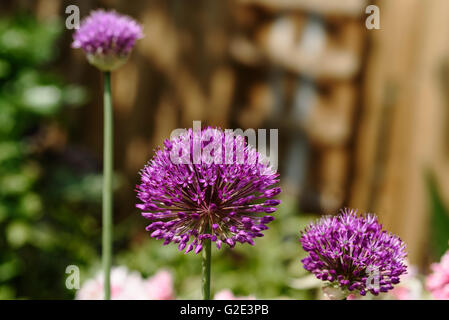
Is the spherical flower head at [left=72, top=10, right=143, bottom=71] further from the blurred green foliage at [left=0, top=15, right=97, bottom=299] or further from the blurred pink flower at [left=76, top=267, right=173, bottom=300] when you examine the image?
the blurred green foliage at [left=0, top=15, right=97, bottom=299]

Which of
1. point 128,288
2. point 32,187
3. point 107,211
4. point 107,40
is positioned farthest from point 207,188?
point 32,187

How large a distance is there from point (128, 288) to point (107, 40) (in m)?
0.54

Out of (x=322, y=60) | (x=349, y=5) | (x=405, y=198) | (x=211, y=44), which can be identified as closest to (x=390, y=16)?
(x=349, y=5)

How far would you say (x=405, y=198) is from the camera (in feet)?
8.54

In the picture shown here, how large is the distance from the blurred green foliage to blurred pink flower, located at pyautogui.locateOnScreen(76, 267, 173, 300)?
1445mm

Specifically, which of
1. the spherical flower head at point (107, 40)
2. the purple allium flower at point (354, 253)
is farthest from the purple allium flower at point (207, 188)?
the spherical flower head at point (107, 40)

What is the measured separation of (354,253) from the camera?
25.9 inches

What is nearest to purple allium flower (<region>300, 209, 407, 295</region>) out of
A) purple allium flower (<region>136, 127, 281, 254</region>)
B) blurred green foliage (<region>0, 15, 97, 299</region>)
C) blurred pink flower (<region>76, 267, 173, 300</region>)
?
purple allium flower (<region>136, 127, 281, 254</region>)

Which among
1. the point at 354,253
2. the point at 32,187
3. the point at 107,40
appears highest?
the point at 107,40

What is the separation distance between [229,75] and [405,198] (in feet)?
3.87

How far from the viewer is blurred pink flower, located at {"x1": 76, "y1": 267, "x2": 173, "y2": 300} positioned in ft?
3.84

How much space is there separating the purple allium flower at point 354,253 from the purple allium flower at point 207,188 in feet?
0.21

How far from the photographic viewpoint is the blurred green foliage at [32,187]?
8.62 ft

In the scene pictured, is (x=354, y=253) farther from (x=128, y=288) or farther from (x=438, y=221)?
(x=438, y=221)
